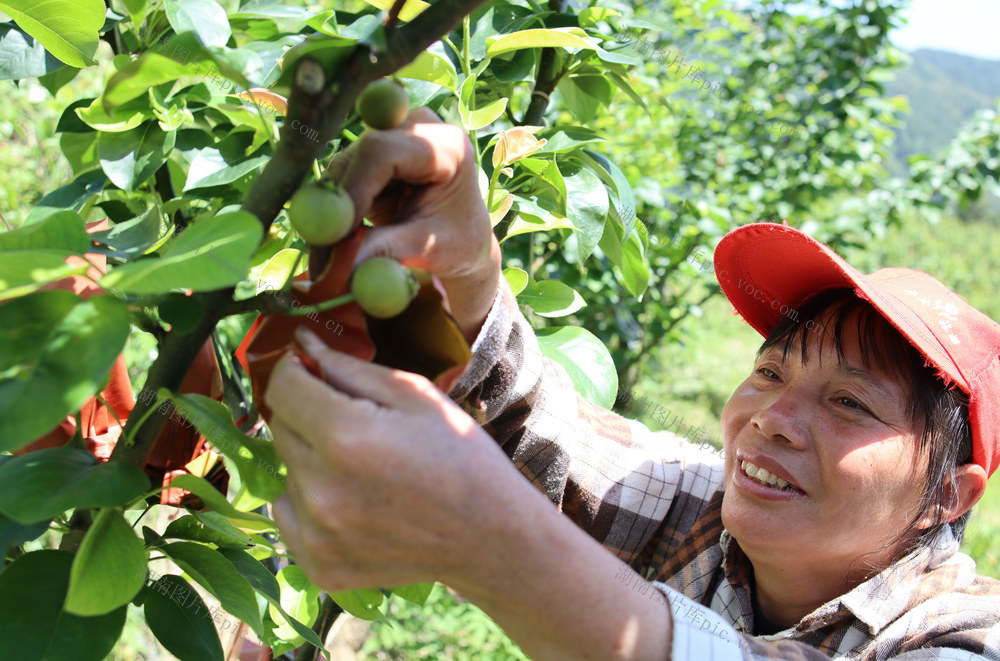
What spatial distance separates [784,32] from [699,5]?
0.61 m

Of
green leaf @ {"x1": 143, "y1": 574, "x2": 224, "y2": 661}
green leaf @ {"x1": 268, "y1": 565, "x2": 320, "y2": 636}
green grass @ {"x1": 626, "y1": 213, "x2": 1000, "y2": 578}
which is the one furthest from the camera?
green grass @ {"x1": 626, "y1": 213, "x2": 1000, "y2": 578}

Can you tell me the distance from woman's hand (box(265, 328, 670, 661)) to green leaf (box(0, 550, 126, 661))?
18 cm

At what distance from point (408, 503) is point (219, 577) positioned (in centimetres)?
24

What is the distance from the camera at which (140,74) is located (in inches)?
20.3

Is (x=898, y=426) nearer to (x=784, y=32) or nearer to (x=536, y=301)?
(x=536, y=301)

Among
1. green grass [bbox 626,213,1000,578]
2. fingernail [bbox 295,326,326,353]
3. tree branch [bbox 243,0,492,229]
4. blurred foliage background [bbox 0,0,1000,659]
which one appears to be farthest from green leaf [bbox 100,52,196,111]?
green grass [bbox 626,213,1000,578]

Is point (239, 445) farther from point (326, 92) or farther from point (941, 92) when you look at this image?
point (941, 92)

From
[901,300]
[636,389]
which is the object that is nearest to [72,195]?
[901,300]

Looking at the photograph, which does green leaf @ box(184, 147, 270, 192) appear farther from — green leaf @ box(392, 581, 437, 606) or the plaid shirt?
green leaf @ box(392, 581, 437, 606)

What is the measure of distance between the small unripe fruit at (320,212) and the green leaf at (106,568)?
0.83 ft

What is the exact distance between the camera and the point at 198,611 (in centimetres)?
70

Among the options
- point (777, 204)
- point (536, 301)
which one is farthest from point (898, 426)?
point (777, 204)

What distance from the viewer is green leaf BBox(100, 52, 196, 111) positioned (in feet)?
1.65

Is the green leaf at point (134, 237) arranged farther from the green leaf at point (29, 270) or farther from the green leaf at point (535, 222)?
the green leaf at point (535, 222)
